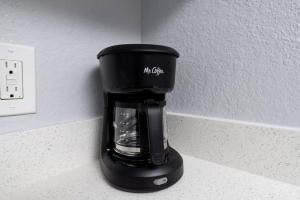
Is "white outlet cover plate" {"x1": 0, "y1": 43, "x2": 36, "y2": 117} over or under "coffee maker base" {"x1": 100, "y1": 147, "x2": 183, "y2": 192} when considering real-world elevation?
over

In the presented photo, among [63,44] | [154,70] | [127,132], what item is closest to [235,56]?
[154,70]

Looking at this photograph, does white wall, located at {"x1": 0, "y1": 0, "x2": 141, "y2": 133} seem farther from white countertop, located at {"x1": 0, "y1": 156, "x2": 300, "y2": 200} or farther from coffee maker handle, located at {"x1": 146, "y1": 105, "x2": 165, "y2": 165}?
coffee maker handle, located at {"x1": 146, "y1": 105, "x2": 165, "y2": 165}

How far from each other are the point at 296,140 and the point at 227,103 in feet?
0.61

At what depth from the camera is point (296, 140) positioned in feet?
1.50

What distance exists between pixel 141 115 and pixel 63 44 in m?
0.31

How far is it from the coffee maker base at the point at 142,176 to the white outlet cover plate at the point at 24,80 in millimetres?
249

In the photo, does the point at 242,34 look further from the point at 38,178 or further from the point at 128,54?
the point at 38,178

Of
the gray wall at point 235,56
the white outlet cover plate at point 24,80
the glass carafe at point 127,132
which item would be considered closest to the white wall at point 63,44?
the white outlet cover plate at point 24,80

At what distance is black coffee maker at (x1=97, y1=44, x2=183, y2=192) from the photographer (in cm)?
44

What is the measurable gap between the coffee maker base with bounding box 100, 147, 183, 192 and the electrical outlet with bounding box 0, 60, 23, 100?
0.28m

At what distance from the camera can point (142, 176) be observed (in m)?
0.44

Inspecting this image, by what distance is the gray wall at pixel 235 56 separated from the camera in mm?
471

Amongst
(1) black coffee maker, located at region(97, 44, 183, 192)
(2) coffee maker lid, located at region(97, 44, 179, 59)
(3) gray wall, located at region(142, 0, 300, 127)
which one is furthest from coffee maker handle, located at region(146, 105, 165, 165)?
(3) gray wall, located at region(142, 0, 300, 127)

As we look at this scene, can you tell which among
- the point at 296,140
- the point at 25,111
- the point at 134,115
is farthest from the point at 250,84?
the point at 25,111
